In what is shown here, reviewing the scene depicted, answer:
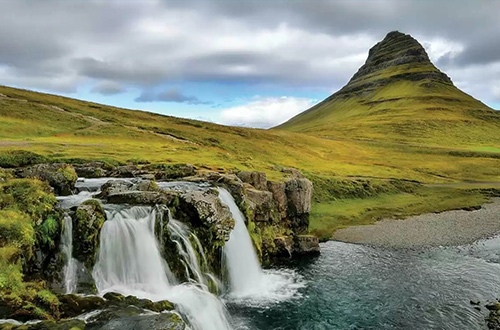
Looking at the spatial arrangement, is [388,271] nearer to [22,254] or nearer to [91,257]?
[91,257]

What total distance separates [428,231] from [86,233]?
157 feet

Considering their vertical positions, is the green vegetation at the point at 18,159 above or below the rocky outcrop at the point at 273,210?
above

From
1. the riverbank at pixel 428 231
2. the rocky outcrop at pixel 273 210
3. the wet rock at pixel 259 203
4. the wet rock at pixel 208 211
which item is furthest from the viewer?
the riverbank at pixel 428 231

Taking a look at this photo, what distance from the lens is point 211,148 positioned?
97.0 metres

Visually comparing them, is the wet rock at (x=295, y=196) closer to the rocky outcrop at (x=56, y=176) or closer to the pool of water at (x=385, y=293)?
the pool of water at (x=385, y=293)

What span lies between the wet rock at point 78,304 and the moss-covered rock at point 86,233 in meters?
4.70

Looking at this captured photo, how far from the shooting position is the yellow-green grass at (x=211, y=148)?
223 feet

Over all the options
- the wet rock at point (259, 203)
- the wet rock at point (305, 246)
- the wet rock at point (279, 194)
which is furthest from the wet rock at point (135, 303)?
the wet rock at point (279, 194)

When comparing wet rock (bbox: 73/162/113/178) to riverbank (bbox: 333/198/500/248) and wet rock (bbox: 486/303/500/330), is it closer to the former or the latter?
riverbank (bbox: 333/198/500/248)

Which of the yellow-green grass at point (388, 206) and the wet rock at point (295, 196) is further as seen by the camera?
the yellow-green grass at point (388, 206)

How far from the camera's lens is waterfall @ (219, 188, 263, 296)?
1241 inches

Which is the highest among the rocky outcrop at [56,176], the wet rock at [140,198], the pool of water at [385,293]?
the rocky outcrop at [56,176]

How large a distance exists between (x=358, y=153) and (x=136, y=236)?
126793mm

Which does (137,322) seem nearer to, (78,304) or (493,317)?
(78,304)
